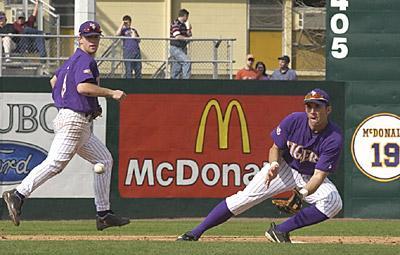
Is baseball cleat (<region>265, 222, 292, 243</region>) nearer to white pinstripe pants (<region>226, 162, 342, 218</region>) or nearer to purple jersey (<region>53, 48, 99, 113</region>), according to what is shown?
A: white pinstripe pants (<region>226, 162, 342, 218</region>)

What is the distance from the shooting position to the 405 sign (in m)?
17.8

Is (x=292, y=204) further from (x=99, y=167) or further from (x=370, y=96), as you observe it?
(x=370, y=96)

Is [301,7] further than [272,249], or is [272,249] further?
[301,7]

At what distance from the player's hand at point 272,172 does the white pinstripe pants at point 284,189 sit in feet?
0.32

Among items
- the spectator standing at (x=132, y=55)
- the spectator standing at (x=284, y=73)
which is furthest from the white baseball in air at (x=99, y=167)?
the spectator standing at (x=284, y=73)

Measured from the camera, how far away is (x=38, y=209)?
686 inches

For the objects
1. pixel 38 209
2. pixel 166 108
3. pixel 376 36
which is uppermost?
pixel 376 36

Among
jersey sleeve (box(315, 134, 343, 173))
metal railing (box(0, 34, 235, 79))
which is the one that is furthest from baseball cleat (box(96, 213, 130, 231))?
metal railing (box(0, 34, 235, 79))

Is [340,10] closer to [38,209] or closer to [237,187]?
[237,187]

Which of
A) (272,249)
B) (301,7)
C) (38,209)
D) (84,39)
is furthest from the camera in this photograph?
(301,7)

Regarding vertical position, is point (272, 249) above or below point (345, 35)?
below

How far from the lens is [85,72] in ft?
36.3

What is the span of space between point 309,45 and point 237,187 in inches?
650

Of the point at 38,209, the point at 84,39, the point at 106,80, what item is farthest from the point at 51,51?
the point at 84,39
